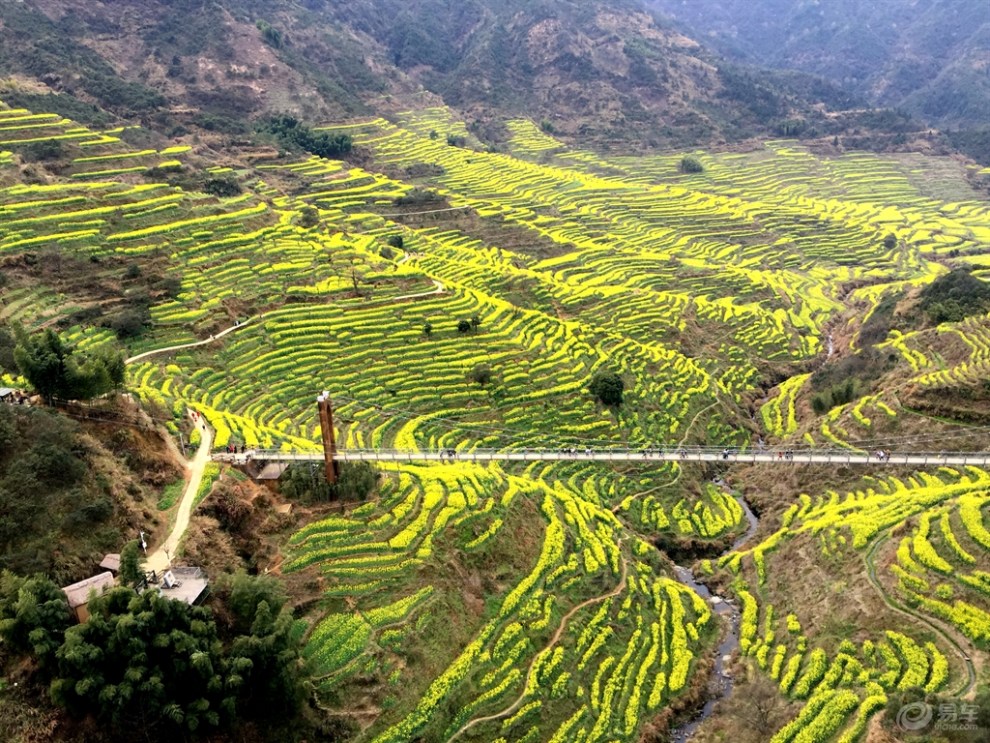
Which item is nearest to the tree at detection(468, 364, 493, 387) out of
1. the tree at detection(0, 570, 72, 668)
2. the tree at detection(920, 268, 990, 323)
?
the tree at detection(0, 570, 72, 668)

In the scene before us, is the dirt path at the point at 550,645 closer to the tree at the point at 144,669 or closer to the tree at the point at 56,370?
the tree at the point at 144,669

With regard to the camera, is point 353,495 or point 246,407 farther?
point 246,407

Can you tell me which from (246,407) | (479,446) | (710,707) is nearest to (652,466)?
(479,446)

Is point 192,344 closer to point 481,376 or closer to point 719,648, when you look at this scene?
point 481,376

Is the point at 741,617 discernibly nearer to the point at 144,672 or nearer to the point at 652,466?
the point at 652,466

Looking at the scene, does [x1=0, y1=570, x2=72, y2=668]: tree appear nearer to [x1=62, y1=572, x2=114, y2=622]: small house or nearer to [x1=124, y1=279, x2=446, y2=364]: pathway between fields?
[x1=62, y1=572, x2=114, y2=622]: small house

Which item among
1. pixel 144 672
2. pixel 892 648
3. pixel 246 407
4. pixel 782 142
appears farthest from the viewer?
pixel 782 142

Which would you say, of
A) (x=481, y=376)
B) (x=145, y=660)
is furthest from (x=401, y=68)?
(x=145, y=660)

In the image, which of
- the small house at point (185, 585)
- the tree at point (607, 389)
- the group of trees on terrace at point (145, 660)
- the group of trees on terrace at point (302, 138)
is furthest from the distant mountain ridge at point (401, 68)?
the group of trees on terrace at point (145, 660)
